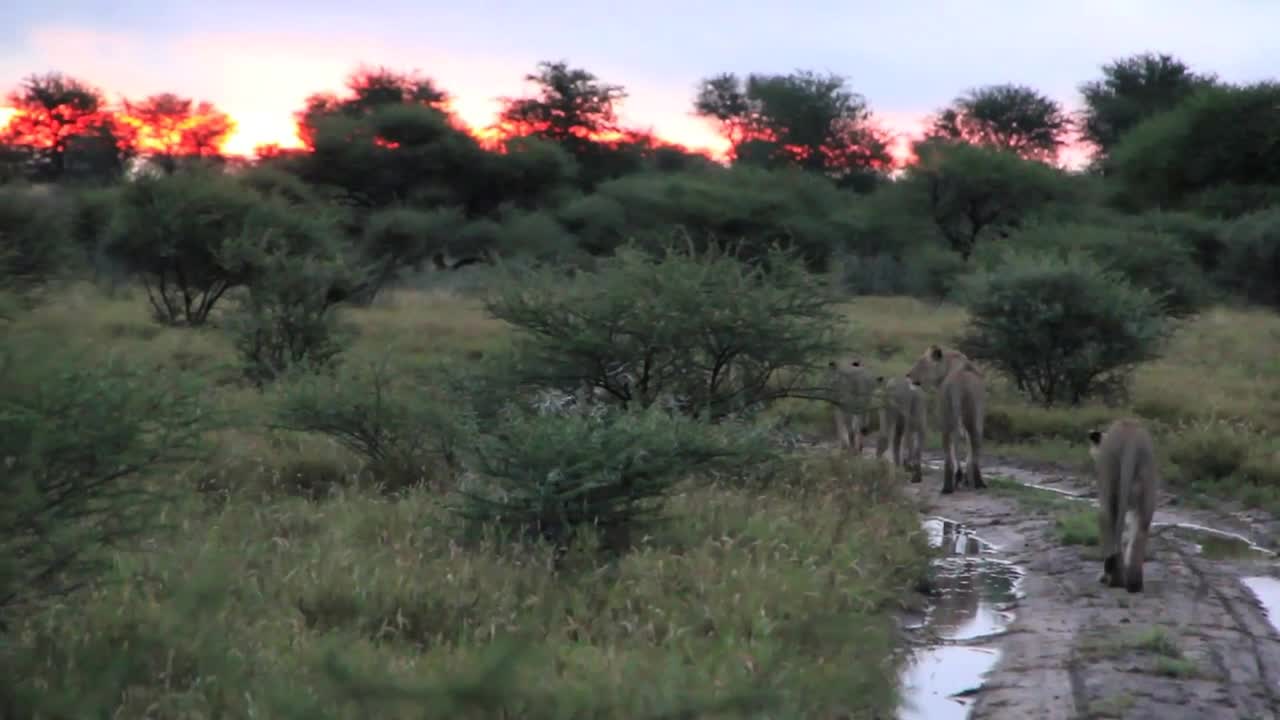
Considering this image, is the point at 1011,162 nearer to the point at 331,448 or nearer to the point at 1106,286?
the point at 1106,286

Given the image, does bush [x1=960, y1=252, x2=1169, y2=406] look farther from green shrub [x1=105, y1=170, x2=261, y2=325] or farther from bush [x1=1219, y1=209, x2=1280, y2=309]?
bush [x1=1219, y1=209, x2=1280, y2=309]

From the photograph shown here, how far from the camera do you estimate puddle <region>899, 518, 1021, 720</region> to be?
20.4 ft

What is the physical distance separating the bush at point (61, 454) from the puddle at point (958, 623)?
3.22 metres

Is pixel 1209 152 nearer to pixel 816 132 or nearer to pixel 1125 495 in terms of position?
pixel 816 132

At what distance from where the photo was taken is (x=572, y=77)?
40.2 metres

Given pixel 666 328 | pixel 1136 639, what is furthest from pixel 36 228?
pixel 1136 639

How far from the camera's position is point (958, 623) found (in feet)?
24.8

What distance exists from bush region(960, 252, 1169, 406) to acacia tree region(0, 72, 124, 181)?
2626 centimetres

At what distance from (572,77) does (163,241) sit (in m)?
18.8

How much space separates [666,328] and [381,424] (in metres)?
2.18

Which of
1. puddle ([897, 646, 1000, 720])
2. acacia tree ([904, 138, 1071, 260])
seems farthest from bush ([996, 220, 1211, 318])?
puddle ([897, 646, 1000, 720])

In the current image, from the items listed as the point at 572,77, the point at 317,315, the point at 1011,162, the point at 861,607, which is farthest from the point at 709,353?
the point at 572,77

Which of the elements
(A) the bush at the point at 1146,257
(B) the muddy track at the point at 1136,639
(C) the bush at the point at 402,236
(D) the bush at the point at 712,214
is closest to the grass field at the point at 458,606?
(B) the muddy track at the point at 1136,639

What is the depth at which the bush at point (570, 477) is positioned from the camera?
7609 mm
